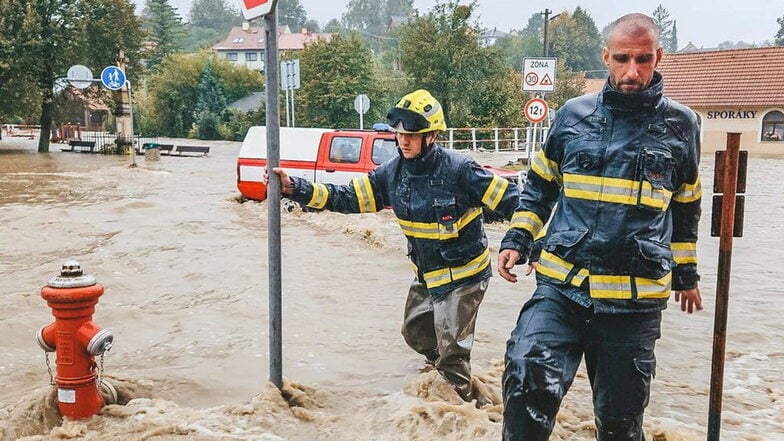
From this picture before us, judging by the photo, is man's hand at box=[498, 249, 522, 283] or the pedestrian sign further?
the pedestrian sign

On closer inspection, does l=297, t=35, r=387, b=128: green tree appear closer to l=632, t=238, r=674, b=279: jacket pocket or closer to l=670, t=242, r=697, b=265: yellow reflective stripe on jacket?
l=670, t=242, r=697, b=265: yellow reflective stripe on jacket

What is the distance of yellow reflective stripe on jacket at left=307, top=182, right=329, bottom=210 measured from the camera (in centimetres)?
452

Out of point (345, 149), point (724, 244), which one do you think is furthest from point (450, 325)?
point (345, 149)

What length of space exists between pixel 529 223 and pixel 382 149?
10.5 meters

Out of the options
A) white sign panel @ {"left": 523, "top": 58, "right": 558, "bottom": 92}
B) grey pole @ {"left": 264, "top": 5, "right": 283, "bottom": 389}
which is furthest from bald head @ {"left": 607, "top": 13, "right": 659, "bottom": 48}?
white sign panel @ {"left": 523, "top": 58, "right": 558, "bottom": 92}

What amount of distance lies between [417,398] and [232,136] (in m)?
54.4

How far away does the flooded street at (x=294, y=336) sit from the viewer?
4684 millimetres

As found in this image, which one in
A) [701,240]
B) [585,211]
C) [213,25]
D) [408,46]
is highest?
[213,25]

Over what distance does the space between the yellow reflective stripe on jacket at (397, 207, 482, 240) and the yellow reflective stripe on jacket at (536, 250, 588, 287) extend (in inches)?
53.8

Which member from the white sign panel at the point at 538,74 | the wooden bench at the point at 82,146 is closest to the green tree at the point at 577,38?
the wooden bench at the point at 82,146

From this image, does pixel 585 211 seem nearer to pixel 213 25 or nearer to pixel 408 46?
pixel 408 46

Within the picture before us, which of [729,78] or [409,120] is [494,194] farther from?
[729,78]

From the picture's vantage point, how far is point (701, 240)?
13438 millimetres

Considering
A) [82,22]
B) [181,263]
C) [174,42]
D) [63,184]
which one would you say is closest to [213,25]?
[174,42]
